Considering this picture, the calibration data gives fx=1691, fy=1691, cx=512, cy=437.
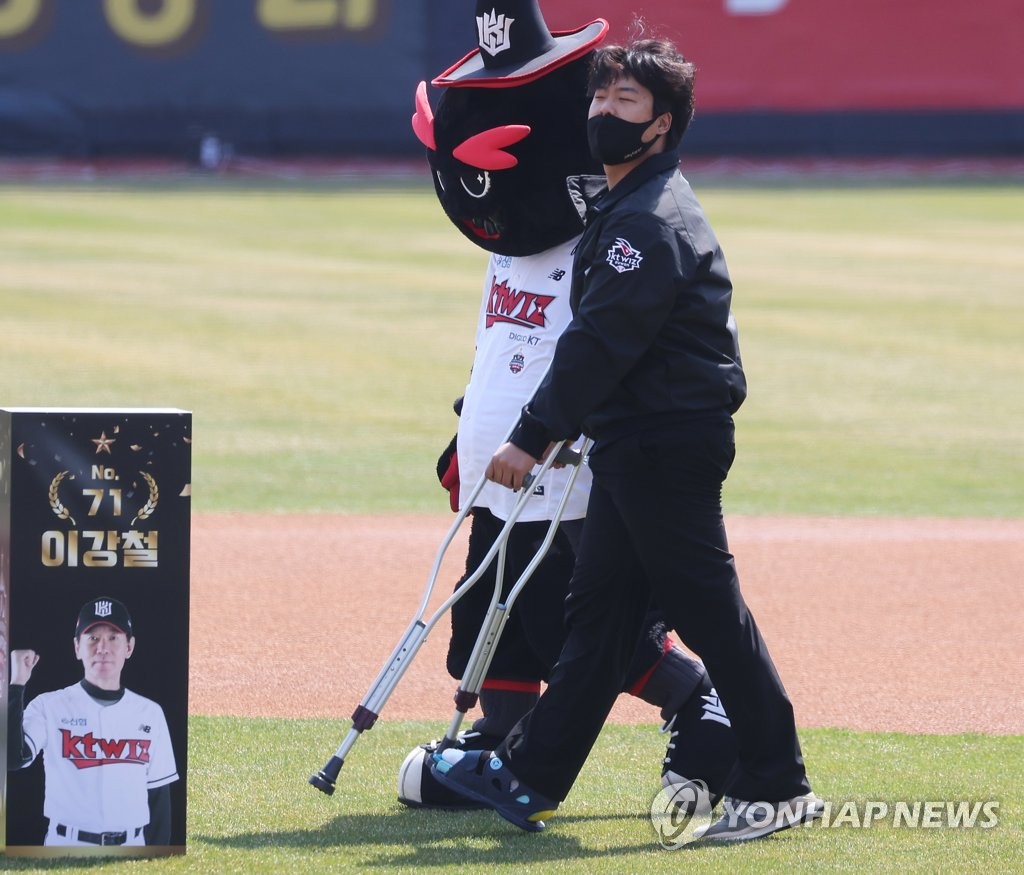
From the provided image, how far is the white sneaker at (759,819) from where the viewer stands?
417 cm

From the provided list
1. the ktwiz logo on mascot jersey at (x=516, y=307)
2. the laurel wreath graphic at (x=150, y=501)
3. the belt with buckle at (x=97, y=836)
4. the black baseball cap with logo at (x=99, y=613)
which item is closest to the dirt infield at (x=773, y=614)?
the ktwiz logo on mascot jersey at (x=516, y=307)

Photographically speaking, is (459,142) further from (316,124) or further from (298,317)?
(316,124)

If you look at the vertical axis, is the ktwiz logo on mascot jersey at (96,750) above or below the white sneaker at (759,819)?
above

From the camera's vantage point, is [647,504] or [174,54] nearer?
[647,504]

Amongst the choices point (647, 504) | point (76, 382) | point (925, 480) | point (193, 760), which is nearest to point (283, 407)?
point (76, 382)

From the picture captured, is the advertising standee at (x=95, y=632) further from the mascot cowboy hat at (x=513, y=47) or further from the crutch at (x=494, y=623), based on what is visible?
the mascot cowboy hat at (x=513, y=47)

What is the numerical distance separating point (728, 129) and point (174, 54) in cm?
993

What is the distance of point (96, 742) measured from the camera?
3.80 meters

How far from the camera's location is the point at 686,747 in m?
4.56

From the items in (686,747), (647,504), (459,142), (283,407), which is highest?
(459,142)

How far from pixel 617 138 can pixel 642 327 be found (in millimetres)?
511

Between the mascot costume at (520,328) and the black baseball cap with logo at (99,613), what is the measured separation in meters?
1.08

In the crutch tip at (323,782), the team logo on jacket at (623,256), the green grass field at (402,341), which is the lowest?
the green grass field at (402,341)

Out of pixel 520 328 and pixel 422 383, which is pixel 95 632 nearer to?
pixel 520 328
